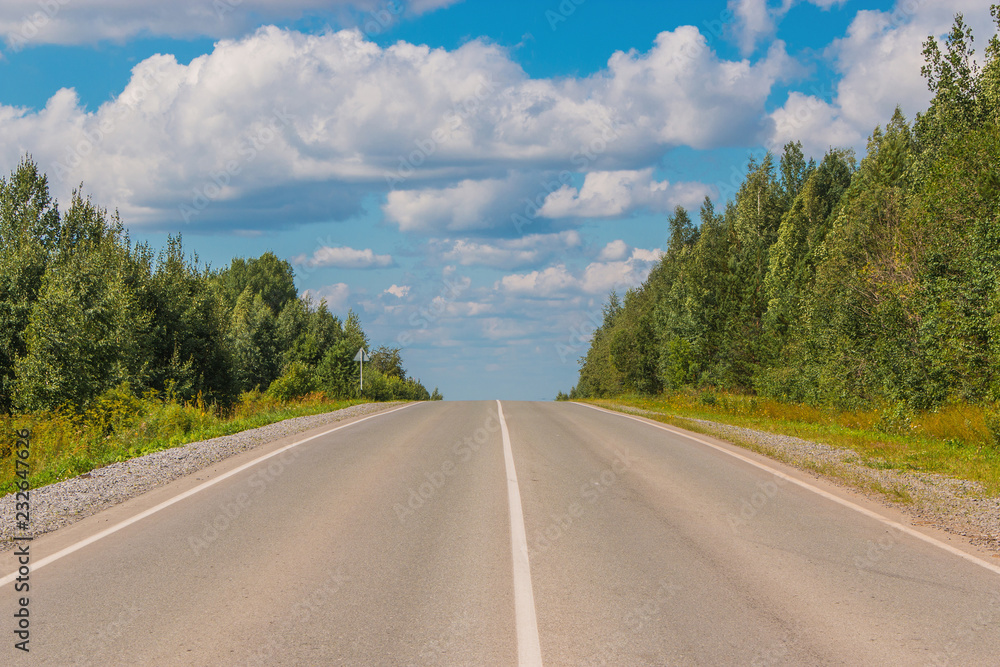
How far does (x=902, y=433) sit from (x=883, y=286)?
6574 millimetres

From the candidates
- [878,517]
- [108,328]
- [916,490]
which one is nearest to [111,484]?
[878,517]

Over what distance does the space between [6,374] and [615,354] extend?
157 ft

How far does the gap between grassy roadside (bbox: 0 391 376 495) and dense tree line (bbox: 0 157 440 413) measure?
3.38m

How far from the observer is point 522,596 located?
5.52m

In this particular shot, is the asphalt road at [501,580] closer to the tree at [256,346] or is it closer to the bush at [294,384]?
the bush at [294,384]

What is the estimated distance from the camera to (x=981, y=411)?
16.6 meters

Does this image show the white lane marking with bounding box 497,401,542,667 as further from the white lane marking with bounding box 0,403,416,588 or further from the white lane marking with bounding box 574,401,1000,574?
the white lane marking with bounding box 0,403,416,588

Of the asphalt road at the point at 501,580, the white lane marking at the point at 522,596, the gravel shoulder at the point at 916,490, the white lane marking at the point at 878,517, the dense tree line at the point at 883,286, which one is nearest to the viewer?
the white lane marking at the point at 522,596

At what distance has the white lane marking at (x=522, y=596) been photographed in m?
4.45

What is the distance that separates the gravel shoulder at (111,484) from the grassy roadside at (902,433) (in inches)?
402

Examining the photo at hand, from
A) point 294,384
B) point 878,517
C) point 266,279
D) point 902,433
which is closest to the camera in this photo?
point 878,517

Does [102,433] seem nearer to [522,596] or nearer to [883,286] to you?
[522,596]

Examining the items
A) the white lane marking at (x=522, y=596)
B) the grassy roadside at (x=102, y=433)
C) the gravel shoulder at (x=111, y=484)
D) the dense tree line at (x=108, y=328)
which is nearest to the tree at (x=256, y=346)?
the dense tree line at (x=108, y=328)

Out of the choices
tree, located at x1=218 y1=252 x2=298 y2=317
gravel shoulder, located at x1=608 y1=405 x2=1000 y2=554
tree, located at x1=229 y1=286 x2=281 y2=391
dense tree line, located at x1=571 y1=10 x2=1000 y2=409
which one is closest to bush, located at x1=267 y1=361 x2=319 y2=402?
tree, located at x1=229 y1=286 x2=281 y2=391
